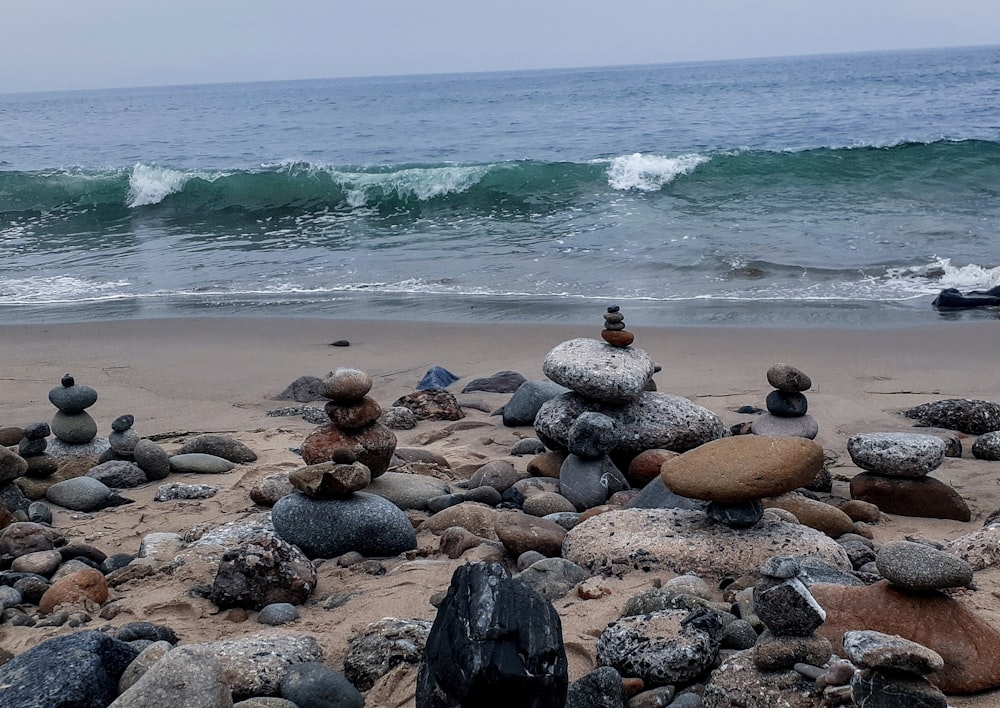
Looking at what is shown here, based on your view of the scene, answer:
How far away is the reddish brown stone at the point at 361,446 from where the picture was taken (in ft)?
18.1

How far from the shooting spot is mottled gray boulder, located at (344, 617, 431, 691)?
3418mm

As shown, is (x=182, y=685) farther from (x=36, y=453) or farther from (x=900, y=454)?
(x=900, y=454)

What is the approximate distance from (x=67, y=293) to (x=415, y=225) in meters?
7.03

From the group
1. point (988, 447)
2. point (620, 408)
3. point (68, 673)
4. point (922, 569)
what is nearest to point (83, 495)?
point (68, 673)

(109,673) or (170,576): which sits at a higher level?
(109,673)

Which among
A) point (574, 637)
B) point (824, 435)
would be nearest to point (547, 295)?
point (824, 435)

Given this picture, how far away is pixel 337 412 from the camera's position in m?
5.56

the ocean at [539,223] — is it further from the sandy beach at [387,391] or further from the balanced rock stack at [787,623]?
the balanced rock stack at [787,623]

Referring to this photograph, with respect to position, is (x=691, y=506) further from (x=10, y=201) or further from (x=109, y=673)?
(x=10, y=201)

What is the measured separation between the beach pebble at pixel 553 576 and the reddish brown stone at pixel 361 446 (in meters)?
1.51

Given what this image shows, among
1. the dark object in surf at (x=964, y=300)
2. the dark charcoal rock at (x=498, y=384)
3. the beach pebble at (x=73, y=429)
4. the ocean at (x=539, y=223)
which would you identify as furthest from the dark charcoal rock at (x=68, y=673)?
the dark object in surf at (x=964, y=300)

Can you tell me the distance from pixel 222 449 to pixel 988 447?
4.84 meters

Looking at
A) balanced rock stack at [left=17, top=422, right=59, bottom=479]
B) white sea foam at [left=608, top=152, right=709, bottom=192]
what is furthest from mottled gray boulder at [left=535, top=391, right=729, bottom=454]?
white sea foam at [left=608, top=152, right=709, bottom=192]

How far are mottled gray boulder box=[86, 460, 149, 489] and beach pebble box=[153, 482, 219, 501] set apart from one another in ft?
0.99
